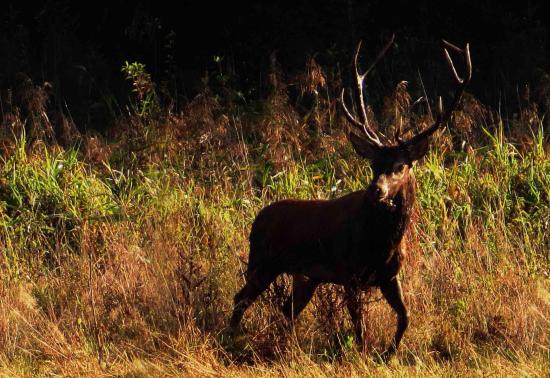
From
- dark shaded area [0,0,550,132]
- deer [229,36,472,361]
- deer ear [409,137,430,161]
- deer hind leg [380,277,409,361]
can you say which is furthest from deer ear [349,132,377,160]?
dark shaded area [0,0,550,132]

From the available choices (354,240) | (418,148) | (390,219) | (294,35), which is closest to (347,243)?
(354,240)

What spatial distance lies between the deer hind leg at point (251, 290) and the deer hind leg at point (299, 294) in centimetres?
17

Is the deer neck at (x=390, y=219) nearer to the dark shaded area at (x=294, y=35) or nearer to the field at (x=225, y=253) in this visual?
the field at (x=225, y=253)

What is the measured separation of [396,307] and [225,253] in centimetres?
170

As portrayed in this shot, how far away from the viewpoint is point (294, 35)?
17.5 meters

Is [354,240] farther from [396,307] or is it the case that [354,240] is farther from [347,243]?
[396,307]

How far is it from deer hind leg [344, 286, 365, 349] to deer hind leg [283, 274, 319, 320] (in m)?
0.29

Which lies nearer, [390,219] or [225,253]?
[390,219]

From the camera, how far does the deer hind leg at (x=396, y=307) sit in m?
6.71

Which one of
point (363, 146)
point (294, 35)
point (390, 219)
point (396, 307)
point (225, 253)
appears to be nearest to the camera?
point (390, 219)

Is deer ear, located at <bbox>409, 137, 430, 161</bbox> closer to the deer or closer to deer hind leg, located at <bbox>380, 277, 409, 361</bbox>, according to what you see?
the deer

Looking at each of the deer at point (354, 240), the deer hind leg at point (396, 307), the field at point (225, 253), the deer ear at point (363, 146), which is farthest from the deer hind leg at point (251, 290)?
the deer ear at point (363, 146)

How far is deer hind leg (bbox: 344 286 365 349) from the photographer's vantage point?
22.0ft

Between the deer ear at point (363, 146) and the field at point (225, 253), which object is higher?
the deer ear at point (363, 146)
